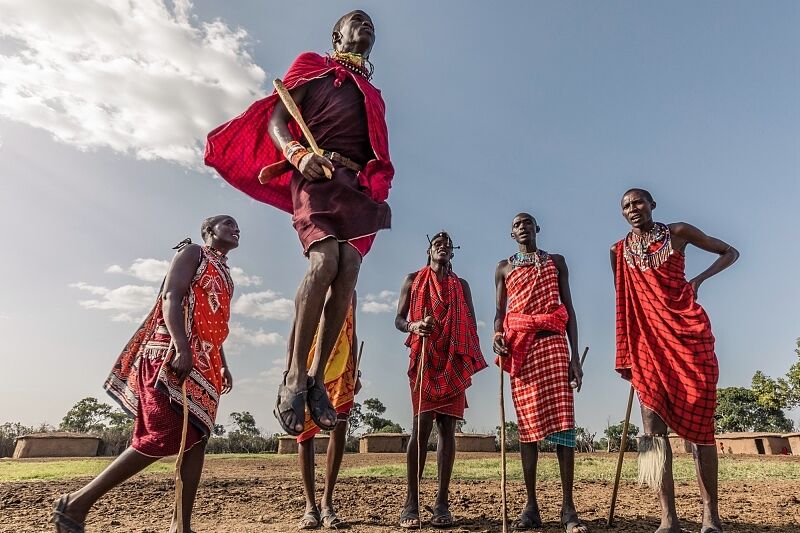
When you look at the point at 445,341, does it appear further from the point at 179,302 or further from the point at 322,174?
the point at 322,174

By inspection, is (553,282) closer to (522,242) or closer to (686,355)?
(522,242)

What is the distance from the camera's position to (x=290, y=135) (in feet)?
9.91

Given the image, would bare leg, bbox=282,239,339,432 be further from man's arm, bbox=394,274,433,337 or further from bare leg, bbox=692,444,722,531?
bare leg, bbox=692,444,722,531

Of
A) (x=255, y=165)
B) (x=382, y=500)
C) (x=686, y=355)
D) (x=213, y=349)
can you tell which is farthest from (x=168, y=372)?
(x=686, y=355)

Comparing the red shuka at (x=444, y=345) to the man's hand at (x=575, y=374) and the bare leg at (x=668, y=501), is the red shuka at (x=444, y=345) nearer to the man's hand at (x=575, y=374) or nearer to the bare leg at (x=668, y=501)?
the man's hand at (x=575, y=374)

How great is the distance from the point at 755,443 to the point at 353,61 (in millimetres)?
23088

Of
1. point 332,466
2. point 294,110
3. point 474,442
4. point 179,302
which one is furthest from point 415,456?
point 474,442

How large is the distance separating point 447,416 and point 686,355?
227 cm

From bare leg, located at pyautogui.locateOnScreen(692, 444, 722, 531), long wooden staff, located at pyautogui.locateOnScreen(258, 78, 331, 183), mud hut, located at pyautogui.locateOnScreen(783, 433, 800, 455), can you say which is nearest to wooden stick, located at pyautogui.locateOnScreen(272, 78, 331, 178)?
long wooden staff, located at pyautogui.locateOnScreen(258, 78, 331, 183)

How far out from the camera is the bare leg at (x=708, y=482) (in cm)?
411

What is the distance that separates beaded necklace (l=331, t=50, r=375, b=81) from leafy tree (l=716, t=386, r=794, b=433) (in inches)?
1871

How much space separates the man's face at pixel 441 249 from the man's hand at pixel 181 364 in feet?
9.56

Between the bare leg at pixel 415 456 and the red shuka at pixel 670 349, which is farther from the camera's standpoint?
the bare leg at pixel 415 456

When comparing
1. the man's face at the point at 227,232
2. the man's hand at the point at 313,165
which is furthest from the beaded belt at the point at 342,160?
the man's face at the point at 227,232
